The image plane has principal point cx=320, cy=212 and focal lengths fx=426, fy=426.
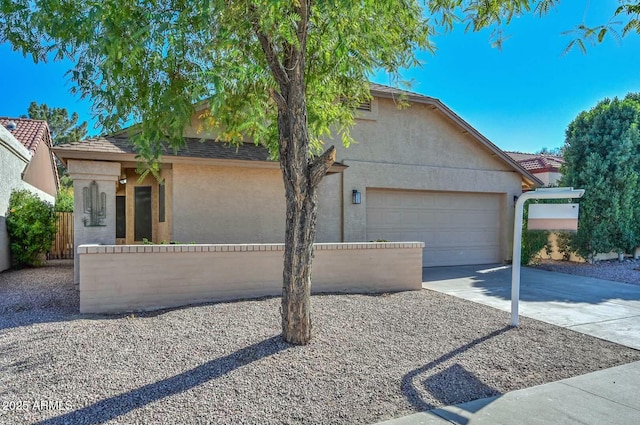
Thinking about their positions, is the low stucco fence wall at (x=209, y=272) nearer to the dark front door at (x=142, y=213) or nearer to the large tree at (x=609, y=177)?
the dark front door at (x=142, y=213)

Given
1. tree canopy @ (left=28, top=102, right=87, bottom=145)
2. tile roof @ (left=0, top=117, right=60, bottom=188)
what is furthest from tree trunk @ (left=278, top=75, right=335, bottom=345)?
tree canopy @ (left=28, top=102, right=87, bottom=145)

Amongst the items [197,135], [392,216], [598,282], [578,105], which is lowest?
[598,282]

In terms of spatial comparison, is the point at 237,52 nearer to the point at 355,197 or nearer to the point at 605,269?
the point at 355,197

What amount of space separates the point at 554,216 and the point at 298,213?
13.1 ft

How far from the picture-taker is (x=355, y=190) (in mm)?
11883

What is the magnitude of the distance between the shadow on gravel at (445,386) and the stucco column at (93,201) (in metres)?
7.21

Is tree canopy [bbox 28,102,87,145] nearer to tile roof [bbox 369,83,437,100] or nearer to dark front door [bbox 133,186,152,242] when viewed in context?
dark front door [bbox 133,186,152,242]

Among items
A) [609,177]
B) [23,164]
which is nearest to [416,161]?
[609,177]

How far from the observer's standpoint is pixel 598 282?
35.5 ft

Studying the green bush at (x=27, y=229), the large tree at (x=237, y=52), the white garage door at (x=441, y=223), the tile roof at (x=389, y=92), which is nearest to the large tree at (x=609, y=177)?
the white garage door at (x=441, y=223)

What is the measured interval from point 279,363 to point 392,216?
8.70 meters

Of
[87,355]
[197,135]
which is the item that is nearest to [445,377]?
[87,355]

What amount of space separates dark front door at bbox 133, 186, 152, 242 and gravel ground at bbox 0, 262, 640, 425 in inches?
198

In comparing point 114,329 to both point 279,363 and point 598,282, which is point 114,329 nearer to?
point 279,363
